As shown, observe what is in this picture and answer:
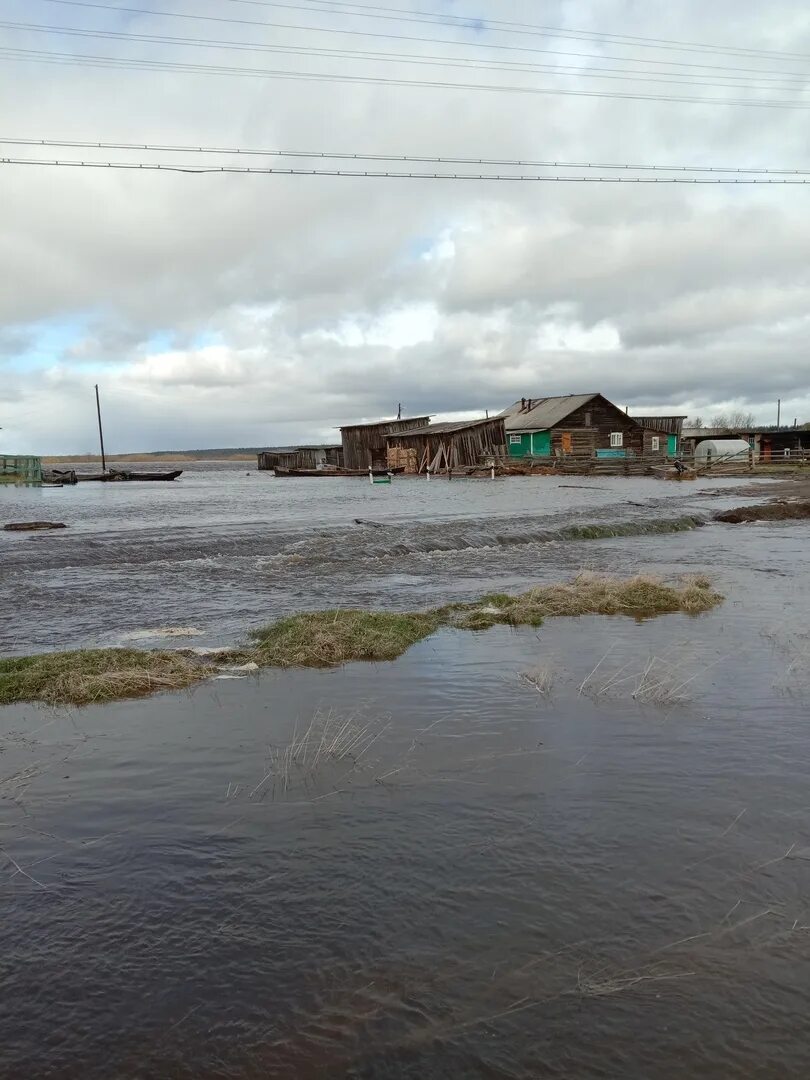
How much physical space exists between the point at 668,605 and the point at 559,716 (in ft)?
19.9

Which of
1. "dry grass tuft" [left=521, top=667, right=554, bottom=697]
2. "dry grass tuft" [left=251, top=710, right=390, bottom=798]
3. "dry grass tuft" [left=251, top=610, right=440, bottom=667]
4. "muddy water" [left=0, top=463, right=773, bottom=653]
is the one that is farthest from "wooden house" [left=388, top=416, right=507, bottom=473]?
"dry grass tuft" [left=251, top=710, right=390, bottom=798]

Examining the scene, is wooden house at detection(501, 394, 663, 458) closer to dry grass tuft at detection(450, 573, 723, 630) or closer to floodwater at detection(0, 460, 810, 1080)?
dry grass tuft at detection(450, 573, 723, 630)

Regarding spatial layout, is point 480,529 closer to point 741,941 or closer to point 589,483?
point 741,941

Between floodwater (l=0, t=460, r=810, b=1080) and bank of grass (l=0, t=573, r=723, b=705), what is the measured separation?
46cm

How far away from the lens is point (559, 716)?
294 inches

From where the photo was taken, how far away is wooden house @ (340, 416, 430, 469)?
3177 inches

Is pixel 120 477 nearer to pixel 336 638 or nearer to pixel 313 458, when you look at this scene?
pixel 313 458

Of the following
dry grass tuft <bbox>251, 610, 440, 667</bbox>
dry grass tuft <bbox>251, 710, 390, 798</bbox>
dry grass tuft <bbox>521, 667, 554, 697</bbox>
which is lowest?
dry grass tuft <bbox>521, 667, 554, 697</bbox>

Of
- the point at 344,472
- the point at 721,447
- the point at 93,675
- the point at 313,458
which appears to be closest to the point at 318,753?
the point at 93,675

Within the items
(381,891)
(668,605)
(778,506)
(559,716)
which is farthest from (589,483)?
(381,891)

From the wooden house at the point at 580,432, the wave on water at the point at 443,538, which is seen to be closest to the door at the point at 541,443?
the wooden house at the point at 580,432

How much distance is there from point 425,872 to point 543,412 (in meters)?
71.8

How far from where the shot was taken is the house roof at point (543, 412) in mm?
68938

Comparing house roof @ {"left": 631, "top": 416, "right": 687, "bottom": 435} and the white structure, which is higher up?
house roof @ {"left": 631, "top": 416, "right": 687, "bottom": 435}
